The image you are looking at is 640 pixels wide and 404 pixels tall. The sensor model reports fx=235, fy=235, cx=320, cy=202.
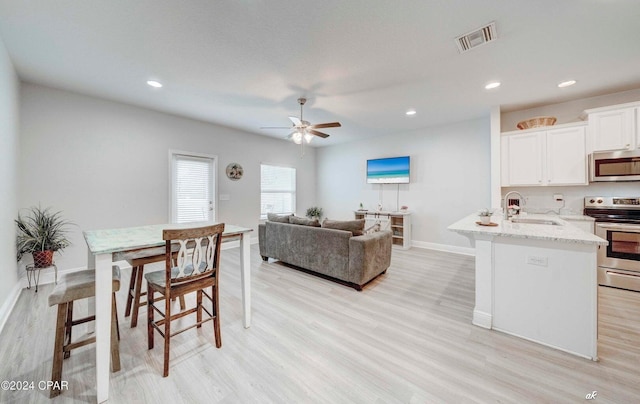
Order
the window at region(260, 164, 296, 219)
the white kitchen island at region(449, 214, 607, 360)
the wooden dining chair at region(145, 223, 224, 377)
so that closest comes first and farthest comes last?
the wooden dining chair at region(145, 223, 224, 377) < the white kitchen island at region(449, 214, 607, 360) < the window at region(260, 164, 296, 219)

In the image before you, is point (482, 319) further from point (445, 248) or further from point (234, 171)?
point (234, 171)

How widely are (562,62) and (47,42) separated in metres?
5.30

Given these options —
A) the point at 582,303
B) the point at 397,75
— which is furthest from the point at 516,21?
the point at 582,303

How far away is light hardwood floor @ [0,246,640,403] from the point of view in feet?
4.82

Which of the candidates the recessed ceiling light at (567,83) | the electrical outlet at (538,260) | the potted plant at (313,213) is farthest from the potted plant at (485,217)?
the potted plant at (313,213)

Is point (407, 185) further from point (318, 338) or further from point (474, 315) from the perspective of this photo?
point (318, 338)

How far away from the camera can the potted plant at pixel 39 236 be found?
116 inches

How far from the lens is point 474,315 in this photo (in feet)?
7.34

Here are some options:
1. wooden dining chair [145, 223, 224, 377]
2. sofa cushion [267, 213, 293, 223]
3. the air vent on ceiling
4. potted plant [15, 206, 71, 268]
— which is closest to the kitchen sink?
the air vent on ceiling

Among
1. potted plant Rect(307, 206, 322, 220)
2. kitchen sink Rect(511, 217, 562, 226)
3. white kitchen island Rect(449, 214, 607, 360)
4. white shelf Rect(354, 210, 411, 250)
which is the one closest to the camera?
white kitchen island Rect(449, 214, 607, 360)

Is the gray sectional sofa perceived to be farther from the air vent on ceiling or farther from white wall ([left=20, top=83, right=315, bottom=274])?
white wall ([left=20, top=83, right=315, bottom=274])

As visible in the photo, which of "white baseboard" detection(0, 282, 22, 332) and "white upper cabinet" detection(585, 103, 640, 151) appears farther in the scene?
"white upper cabinet" detection(585, 103, 640, 151)

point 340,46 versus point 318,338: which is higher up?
point 340,46

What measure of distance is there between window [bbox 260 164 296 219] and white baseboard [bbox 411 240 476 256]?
11.3ft
